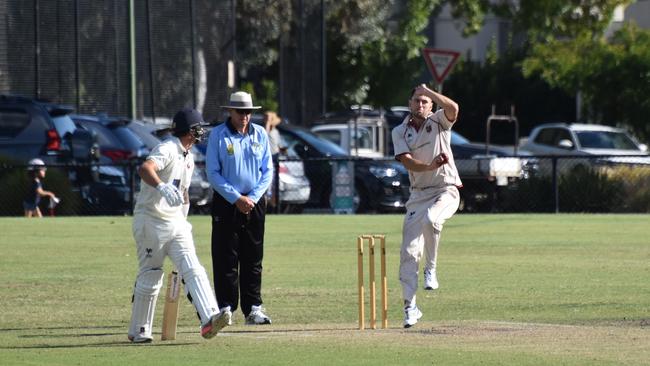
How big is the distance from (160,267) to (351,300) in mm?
3857

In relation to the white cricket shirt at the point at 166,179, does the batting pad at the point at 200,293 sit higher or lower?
lower

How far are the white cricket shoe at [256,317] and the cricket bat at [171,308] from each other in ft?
4.74

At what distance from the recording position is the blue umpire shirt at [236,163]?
43.8 feet

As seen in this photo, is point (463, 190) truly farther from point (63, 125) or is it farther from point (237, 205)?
point (237, 205)

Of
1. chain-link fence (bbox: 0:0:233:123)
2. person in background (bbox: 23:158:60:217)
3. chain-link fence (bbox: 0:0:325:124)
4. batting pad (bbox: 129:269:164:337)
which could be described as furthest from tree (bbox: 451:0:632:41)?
batting pad (bbox: 129:269:164:337)

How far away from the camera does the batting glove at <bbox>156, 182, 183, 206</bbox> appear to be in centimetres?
1155

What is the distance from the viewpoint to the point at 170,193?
37.9 feet

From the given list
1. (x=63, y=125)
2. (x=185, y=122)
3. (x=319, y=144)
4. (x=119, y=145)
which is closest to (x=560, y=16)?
(x=319, y=144)

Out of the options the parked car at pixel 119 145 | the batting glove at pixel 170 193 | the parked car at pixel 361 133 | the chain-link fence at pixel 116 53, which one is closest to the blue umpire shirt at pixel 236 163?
the batting glove at pixel 170 193

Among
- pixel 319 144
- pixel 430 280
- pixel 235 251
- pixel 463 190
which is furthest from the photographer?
pixel 319 144

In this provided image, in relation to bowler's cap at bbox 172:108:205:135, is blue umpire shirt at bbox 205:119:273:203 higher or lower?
lower

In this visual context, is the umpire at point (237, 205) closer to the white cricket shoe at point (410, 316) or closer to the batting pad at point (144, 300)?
the white cricket shoe at point (410, 316)

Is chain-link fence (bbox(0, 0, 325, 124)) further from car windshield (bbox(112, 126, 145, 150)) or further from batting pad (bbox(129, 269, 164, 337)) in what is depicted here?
batting pad (bbox(129, 269, 164, 337))

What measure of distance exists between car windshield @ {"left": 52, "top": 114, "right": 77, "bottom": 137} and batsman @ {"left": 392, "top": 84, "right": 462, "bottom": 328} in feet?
53.5
